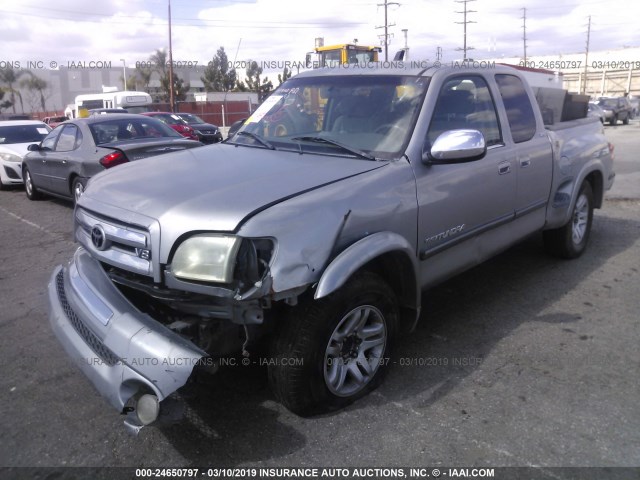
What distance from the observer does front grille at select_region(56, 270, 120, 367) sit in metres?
2.67

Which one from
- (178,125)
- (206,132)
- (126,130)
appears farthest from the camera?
(206,132)

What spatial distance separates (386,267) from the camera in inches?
132

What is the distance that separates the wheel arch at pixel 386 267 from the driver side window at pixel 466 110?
84 centimetres

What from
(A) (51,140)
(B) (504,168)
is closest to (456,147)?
(B) (504,168)

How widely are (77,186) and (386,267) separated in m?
6.40

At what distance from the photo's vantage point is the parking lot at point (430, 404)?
2.81 metres

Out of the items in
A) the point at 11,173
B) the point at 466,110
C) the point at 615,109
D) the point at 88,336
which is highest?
the point at 615,109

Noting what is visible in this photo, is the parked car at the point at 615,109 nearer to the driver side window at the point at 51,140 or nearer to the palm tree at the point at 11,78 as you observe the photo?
the driver side window at the point at 51,140

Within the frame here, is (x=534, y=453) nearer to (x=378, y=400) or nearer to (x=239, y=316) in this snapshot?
(x=378, y=400)

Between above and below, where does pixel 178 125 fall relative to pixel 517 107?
below

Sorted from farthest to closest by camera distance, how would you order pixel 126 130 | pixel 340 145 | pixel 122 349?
pixel 126 130 → pixel 340 145 → pixel 122 349

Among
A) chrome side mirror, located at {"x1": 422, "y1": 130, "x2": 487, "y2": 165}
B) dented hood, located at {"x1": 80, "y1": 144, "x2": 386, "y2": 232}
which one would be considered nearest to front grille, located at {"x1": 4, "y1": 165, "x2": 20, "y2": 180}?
dented hood, located at {"x1": 80, "y1": 144, "x2": 386, "y2": 232}

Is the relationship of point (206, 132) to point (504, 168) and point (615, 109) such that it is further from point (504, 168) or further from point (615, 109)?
point (615, 109)

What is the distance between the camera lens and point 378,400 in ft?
10.7
